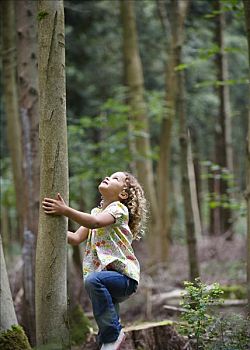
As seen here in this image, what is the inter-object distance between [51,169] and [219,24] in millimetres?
12396

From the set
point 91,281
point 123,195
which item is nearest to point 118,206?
point 123,195

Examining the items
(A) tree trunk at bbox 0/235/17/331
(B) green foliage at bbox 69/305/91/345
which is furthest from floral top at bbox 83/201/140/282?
(B) green foliage at bbox 69/305/91/345

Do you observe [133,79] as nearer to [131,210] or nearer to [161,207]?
[161,207]

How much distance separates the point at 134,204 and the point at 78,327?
Result: 3088 mm

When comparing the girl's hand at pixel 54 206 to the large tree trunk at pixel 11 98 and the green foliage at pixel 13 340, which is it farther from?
the large tree trunk at pixel 11 98

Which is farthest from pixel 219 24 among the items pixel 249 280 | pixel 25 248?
pixel 249 280

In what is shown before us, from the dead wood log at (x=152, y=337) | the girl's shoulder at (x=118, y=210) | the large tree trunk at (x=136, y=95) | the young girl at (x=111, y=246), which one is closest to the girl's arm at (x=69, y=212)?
the young girl at (x=111, y=246)

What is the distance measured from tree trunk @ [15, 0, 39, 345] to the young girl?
8.50 ft

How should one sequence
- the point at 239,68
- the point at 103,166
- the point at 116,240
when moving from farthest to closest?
1. the point at 239,68
2. the point at 103,166
3. the point at 116,240

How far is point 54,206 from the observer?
4.22 metres

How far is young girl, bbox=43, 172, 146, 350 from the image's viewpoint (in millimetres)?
4449

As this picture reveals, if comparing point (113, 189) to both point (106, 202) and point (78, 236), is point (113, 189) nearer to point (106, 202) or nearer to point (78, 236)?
point (106, 202)

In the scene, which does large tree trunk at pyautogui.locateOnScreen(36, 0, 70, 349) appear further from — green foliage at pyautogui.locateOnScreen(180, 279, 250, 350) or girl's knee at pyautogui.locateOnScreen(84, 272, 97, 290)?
green foliage at pyautogui.locateOnScreen(180, 279, 250, 350)

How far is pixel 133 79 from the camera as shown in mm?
13844
